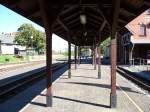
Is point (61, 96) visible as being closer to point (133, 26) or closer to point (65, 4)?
point (65, 4)

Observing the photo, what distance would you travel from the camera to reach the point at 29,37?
112 m

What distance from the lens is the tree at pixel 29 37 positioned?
107912mm

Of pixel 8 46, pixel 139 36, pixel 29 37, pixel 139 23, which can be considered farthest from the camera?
pixel 29 37

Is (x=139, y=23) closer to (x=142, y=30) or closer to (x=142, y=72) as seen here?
(x=142, y=30)

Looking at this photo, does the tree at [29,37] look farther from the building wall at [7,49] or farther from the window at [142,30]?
the window at [142,30]

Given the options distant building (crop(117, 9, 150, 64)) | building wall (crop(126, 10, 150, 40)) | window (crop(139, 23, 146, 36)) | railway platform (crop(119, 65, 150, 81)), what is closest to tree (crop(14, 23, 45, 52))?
distant building (crop(117, 9, 150, 64))

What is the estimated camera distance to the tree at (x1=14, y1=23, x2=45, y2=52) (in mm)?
107912

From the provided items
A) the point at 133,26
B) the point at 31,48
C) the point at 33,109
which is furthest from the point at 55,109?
the point at 31,48

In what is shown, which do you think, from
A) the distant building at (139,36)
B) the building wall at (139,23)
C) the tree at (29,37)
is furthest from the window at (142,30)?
the tree at (29,37)

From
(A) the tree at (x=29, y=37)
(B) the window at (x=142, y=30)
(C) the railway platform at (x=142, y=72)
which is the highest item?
(A) the tree at (x=29, y=37)

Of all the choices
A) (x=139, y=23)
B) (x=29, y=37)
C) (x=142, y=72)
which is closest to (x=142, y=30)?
(x=139, y=23)

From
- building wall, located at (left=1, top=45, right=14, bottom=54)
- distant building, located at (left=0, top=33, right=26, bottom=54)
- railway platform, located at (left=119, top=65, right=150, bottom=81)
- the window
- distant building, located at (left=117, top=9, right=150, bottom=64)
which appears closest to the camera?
railway platform, located at (left=119, top=65, right=150, bottom=81)

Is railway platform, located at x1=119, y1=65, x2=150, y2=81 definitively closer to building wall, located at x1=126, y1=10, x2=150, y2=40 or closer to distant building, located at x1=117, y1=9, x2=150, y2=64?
distant building, located at x1=117, y1=9, x2=150, y2=64

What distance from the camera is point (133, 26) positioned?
1877 inches
